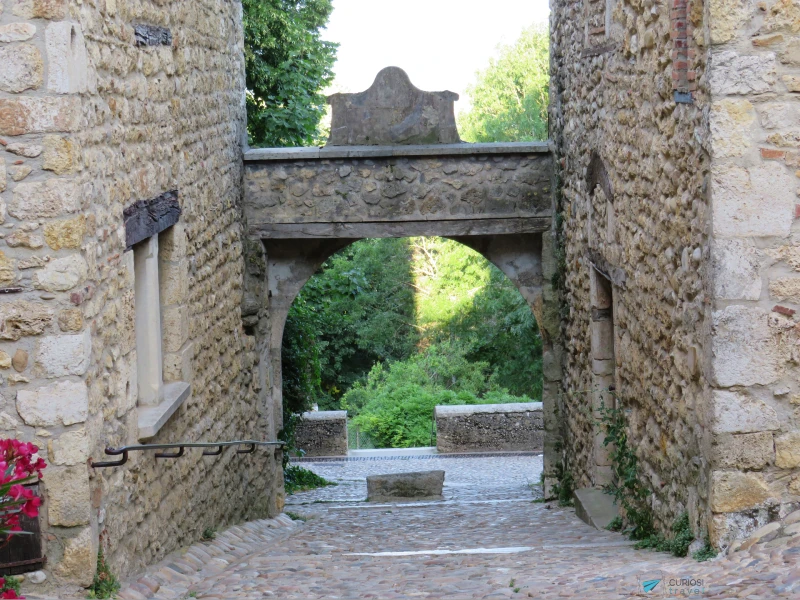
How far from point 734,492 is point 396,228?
5115 millimetres

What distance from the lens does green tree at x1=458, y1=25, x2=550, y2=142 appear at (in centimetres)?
2573

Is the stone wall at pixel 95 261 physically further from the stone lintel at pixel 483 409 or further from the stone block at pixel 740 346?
the stone lintel at pixel 483 409

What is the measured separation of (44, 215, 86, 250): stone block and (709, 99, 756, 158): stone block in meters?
2.74

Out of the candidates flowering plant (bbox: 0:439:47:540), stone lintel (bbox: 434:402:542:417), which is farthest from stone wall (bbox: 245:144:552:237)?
stone lintel (bbox: 434:402:542:417)

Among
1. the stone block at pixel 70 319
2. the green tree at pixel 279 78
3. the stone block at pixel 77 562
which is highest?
the green tree at pixel 279 78

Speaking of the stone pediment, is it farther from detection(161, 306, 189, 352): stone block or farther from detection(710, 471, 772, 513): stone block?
detection(710, 471, 772, 513): stone block

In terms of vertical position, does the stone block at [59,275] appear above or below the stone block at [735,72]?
below

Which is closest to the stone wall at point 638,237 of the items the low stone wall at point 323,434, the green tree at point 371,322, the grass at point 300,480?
the grass at point 300,480

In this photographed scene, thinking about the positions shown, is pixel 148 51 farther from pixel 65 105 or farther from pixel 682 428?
pixel 682 428

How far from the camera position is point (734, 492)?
4.16 metres

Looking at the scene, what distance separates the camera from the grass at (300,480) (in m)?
11.4

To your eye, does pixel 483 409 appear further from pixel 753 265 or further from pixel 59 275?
pixel 59 275

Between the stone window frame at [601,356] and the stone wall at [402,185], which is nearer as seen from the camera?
the stone window frame at [601,356]

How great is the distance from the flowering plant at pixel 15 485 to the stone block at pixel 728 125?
3.08 metres
